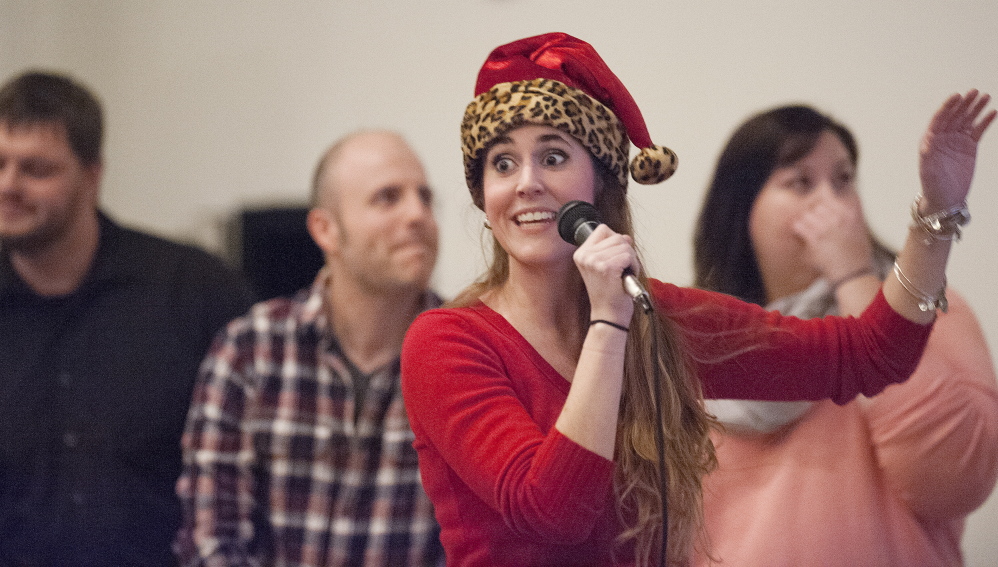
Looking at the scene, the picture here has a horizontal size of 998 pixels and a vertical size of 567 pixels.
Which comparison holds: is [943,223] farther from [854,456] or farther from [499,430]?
[499,430]

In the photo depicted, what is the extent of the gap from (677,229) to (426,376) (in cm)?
78

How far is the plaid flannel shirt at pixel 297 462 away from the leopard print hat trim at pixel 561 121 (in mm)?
783

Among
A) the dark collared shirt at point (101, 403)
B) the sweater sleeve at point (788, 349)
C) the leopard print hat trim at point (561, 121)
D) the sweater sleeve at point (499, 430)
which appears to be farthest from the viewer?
the dark collared shirt at point (101, 403)

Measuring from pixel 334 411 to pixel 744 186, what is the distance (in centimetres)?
89

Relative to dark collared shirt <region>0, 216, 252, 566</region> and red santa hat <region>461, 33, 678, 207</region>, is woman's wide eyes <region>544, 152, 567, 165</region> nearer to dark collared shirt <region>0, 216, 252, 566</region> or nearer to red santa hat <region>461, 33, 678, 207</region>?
red santa hat <region>461, 33, 678, 207</region>

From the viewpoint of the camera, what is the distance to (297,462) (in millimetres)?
1664

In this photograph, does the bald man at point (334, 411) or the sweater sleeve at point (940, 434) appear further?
the bald man at point (334, 411)

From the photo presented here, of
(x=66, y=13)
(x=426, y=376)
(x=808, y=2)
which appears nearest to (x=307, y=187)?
(x=66, y=13)

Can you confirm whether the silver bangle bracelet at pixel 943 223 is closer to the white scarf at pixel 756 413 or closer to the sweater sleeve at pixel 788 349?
the sweater sleeve at pixel 788 349

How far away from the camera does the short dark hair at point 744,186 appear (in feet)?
4.74

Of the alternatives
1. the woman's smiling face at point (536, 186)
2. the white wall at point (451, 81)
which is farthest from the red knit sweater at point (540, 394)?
the white wall at point (451, 81)

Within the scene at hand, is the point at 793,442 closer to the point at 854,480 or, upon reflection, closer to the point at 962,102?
the point at 854,480

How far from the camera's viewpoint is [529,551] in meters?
0.91

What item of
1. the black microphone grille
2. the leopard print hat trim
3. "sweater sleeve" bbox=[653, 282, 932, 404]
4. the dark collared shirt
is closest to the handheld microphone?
the black microphone grille
